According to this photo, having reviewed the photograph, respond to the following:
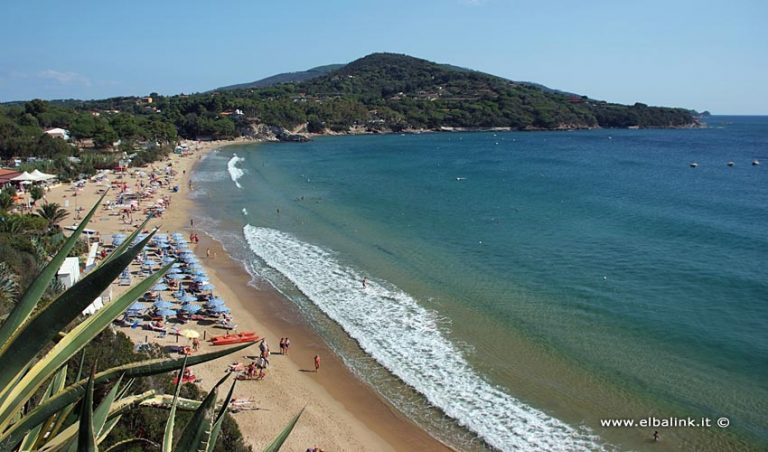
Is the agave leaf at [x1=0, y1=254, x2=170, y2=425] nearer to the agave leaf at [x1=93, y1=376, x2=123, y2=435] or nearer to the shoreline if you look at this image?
the agave leaf at [x1=93, y1=376, x2=123, y2=435]

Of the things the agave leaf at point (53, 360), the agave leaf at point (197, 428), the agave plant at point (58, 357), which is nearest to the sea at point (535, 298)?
the agave leaf at point (197, 428)

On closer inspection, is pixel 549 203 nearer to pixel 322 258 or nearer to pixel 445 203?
pixel 445 203

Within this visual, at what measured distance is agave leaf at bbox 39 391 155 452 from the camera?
337 centimetres

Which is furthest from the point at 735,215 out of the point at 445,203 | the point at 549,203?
the point at 445,203

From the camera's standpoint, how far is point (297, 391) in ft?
50.9

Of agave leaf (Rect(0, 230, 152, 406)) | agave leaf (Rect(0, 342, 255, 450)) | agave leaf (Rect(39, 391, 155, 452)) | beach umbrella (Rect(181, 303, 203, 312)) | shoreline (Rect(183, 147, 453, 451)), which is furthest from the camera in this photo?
beach umbrella (Rect(181, 303, 203, 312))

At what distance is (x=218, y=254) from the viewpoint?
28.4 metres

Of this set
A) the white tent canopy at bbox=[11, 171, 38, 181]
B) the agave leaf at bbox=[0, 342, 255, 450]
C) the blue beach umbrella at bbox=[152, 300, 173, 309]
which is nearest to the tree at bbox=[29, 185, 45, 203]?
the white tent canopy at bbox=[11, 171, 38, 181]

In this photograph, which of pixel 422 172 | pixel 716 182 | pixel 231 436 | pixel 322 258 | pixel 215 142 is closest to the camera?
pixel 231 436

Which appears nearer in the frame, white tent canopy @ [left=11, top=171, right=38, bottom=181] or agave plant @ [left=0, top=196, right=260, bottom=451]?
agave plant @ [left=0, top=196, right=260, bottom=451]

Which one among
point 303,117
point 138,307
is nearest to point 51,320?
point 138,307

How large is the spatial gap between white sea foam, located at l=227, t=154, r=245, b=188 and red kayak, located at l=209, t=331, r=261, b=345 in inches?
1342

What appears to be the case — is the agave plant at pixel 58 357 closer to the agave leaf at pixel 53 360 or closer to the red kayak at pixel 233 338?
the agave leaf at pixel 53 360

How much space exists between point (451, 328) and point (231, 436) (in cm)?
973
